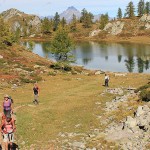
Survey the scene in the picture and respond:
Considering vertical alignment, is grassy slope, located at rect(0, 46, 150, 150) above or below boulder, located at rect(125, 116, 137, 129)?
below

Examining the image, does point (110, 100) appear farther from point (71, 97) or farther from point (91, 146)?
point (91, 146)

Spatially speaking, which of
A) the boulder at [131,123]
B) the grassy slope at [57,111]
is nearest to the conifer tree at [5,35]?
the grassy slope at [57,111]

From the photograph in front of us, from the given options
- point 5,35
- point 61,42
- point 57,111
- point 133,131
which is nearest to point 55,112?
point 57,111

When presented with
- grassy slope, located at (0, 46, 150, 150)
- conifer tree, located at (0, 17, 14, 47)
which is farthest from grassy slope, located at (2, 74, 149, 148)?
conifer tree, located at (0, 17, 14, 47)

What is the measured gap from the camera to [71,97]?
1606 inches

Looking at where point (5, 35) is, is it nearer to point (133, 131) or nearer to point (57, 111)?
point (57, 111)

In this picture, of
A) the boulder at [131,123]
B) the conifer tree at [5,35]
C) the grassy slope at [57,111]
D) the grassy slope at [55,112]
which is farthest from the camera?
the conifer tree at [5,35]

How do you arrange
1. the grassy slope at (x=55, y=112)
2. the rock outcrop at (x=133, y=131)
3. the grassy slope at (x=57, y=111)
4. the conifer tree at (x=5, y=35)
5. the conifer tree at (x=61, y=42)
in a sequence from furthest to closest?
the conifer tree at (x=5, y=35), the conifer tree at (x=61, y=42), the grassy slope at (x=55, y=112), the grassy slope at (x=57, y=111), the rock outcrop at (x=133, y=131)

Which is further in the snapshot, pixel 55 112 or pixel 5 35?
pixel 5 35

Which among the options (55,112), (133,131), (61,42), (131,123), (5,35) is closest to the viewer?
(133,131)

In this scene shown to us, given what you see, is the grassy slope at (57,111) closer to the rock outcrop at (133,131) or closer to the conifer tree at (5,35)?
the rock outcrop at (133,131)

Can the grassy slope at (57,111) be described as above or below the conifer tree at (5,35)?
below

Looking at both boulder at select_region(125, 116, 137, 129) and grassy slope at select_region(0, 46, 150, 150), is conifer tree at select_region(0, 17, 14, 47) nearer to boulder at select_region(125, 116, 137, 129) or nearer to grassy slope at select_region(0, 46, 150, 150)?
grassy slope at select_region(0, 46, 150, 150)

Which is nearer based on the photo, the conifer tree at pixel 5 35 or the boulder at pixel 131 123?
the boulder at pixel 131 123
